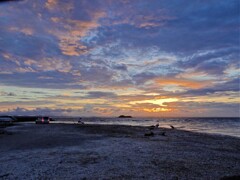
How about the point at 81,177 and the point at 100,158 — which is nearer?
the point at 81,177

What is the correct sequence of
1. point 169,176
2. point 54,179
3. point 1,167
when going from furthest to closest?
point 1,167 < point 169,176 < point 54,179

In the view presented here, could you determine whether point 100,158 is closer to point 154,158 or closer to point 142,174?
point 154,158

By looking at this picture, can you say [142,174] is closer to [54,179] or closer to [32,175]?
[54,179]

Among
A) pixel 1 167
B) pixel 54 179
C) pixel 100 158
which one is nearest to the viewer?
pixel 54 179

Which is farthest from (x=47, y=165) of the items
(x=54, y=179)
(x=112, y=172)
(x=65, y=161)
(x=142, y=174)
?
(x=142, y=174)

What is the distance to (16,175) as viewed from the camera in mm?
10656

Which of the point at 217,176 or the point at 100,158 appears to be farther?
the point at 100,158

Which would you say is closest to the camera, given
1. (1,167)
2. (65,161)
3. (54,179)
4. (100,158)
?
(54,179)

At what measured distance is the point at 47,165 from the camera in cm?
1256

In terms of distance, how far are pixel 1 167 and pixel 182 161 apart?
9.46 m

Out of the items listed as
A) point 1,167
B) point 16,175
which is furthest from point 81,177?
point 1,167

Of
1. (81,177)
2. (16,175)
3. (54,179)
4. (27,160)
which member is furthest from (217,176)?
(27,160)

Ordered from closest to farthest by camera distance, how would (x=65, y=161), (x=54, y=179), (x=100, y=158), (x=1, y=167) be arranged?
(x=54, y=179) → (x=1, y=167) → (x=65, y=161) → (x=100, y=158)

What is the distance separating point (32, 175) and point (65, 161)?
10.4 feet
